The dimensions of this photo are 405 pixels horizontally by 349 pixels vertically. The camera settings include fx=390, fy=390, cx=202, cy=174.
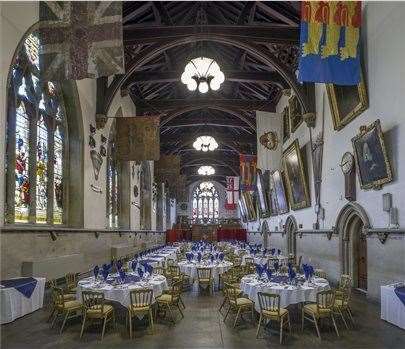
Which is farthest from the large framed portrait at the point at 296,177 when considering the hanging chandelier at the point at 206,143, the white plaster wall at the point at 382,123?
the hanging chandelier at the point at 206,143

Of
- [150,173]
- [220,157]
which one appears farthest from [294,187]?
[220,157]

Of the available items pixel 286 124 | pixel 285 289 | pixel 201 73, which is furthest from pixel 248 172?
pixel 285 289

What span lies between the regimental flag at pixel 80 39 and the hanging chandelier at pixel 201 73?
19.3 feet

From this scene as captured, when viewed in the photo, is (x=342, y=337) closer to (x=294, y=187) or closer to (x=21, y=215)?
(x=21, y=215)

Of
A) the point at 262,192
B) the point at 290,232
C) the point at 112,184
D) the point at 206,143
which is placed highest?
the point at 206,143

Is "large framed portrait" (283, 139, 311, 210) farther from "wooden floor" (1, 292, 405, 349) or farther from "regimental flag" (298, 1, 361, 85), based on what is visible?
"wooden floor" (1, 292, 405, 349)

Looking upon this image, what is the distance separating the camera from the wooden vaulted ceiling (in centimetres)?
1412

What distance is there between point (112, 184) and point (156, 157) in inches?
193

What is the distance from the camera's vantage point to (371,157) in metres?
10.2

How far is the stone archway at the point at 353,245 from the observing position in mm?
11797

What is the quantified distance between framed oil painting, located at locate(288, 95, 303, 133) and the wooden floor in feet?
35.7

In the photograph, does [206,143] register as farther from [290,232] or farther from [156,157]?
[156,157]

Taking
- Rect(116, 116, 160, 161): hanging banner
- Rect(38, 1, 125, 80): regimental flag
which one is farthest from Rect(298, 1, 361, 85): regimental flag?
Rect(116, 116, 160, 161): hanging banner

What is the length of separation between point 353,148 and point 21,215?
9.36 metres
